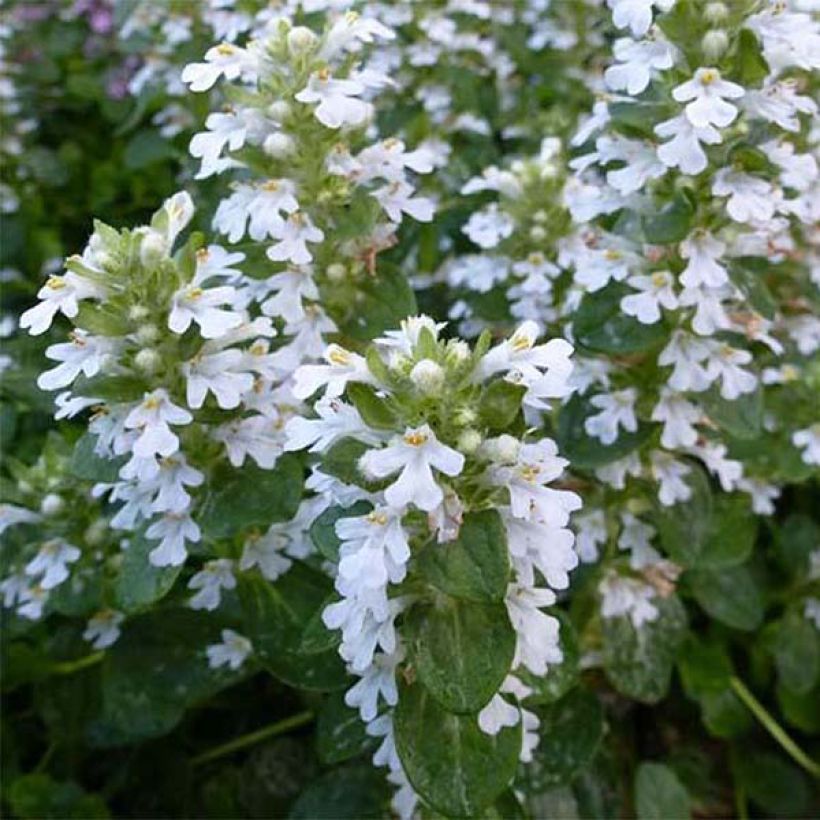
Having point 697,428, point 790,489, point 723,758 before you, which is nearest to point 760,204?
point 697,428

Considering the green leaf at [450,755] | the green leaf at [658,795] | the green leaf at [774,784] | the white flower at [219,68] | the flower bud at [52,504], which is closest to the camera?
the green leaf at [450,755]

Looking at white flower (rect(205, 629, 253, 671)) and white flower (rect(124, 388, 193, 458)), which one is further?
→ white flower (rect(205, 629, 253, 671))

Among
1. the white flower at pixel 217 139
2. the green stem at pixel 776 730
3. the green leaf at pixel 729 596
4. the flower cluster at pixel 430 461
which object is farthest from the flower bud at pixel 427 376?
the green stem at pixel 776 730

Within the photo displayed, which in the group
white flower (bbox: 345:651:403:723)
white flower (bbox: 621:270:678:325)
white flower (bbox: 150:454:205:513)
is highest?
white flower (bbox: 621:270:678:325)

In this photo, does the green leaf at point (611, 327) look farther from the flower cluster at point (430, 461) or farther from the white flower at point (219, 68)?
the white flower at point (219, 68)

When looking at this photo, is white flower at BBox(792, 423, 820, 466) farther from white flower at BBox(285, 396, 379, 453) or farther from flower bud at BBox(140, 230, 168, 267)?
flower bud at BBox(140, 230, 168, 267)

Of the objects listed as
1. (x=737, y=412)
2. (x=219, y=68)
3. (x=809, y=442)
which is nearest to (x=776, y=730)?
(x=809, y=442)

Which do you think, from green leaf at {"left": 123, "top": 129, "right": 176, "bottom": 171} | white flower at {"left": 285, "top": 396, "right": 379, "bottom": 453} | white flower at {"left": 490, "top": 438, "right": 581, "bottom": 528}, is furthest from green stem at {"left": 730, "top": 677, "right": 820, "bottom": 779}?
green leaf at {"left": 123, "top": 129, "right": 176, "bottom": 171}

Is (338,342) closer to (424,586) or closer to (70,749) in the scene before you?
(424,586)
